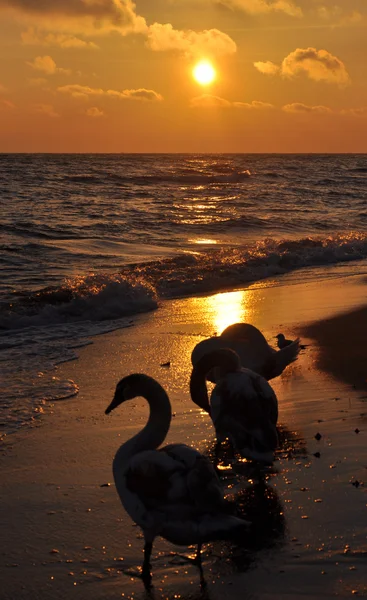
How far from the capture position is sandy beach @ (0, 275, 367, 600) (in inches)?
198

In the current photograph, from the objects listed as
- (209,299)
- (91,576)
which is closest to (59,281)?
(209,299)

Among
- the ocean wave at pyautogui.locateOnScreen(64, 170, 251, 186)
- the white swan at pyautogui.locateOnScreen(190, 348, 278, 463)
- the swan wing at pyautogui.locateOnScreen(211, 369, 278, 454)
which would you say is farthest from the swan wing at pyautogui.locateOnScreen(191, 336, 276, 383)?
the ocean wave at pyautogui.locateOnScreen(64, 170, 251, 186)

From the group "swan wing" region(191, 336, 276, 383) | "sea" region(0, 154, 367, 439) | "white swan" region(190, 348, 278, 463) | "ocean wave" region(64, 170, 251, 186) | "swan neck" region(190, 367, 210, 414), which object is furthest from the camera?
"ocean wave" region(64, 170, 251, 186)

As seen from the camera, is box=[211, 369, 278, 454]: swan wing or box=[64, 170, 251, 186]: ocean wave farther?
box=[64, 170, 251, 186]: ocean wave

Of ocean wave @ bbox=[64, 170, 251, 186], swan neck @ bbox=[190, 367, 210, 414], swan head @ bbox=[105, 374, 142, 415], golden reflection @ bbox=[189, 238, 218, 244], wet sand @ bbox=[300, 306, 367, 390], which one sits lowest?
wet sand @ bbox=[300, 306, 367, 390]

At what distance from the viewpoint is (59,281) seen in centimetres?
1817

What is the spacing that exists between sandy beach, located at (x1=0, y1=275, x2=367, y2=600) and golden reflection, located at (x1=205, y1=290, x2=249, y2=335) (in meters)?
2.45

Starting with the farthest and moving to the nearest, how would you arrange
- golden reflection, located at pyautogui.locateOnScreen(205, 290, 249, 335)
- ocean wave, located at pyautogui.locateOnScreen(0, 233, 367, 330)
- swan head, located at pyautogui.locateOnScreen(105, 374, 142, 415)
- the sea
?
1. ocean wave, located at pyautogui.locateOnScreen(0, 233, 367, 330)
2. golden reflection, located at pyautogui.locateOnScreen(205, 290, 249, 335)
3. the sea
4. swan head, located at pyautogui.locateOnScreen(105, 374, 142, 415)

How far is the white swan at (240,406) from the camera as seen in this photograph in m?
6.62

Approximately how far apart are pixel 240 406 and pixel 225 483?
682 millimetres

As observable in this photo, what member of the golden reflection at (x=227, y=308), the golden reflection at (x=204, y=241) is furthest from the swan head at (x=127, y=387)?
the golden reflection at (x=204, y=241)

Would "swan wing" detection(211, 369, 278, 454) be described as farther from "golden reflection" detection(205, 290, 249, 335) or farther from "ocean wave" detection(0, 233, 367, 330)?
"ocean wave" detection(0, 233, 367, 330)

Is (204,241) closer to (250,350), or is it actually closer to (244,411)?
(250,350)

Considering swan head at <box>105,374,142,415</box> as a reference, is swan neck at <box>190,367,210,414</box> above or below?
below
